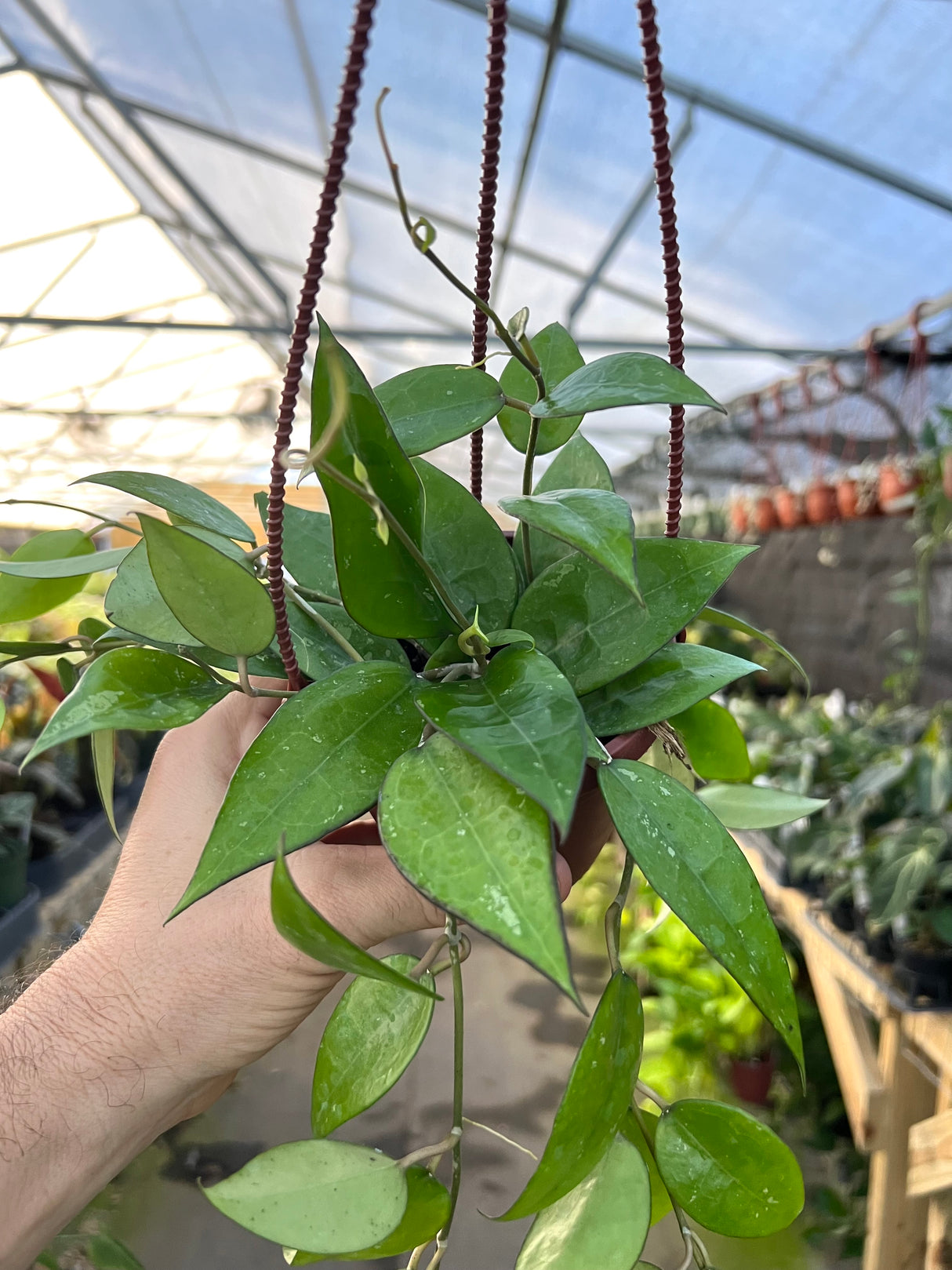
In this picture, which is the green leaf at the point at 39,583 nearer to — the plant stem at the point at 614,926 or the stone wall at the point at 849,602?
the plant stem at the point at 614,926

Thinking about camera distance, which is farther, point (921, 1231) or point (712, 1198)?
point (921, 1231)

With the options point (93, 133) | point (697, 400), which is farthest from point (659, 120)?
point (93, 133)

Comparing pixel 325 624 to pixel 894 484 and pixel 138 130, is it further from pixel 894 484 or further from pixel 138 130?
pixel 138 130

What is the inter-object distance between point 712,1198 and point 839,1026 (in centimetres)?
107

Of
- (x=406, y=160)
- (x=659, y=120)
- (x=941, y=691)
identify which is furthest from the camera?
(x=406, y=160)

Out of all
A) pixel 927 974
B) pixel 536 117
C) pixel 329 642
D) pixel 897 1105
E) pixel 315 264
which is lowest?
pixel 897 1105

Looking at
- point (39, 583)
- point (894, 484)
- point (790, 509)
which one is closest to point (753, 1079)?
point (894, 484)

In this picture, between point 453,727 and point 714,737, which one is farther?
point 714,737

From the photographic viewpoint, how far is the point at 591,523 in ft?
0.86

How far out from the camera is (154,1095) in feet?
1.34

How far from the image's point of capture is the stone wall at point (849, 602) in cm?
210

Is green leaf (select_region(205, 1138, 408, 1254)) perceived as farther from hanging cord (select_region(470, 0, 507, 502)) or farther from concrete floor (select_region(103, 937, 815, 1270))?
concrete floor (select_region(103, 937, 815, 1270))

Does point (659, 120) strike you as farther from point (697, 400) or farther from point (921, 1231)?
point (921, 1231)

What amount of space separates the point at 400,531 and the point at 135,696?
5.4 inches
